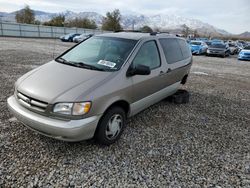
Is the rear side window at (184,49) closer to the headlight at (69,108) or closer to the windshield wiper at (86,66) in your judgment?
the windshield wiper at (86,66)

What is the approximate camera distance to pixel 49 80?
2906 mm

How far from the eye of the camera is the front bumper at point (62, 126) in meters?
2.54

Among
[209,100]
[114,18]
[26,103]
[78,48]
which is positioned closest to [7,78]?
[78,48]

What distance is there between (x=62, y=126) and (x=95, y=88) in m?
0.66

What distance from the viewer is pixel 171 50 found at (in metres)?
4.56

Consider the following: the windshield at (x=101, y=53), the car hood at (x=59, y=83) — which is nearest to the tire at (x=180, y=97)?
the windshield at (x=101, y=53)

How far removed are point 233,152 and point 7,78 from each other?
661cm

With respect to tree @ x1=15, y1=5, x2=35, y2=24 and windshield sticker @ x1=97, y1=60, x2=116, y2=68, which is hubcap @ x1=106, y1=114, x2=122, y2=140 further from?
tree @ x1=15, y1=5, x2=35, y2=24

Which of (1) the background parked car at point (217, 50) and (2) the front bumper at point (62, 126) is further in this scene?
(1) the background parked car at point (217, 50)

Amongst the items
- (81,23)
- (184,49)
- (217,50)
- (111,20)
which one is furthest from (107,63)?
(81,23)

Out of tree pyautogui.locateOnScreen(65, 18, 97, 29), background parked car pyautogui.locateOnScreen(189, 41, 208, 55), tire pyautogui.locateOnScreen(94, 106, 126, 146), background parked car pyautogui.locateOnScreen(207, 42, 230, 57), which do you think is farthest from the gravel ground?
tree pyautogui.locateOnScreen(65, 18, 97, 29)

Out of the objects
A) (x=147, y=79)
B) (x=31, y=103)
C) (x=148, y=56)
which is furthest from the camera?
(x=148, y=56)

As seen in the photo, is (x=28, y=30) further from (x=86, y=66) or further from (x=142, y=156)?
(x=142, y=156)

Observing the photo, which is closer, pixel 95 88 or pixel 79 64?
pixel 95 88
